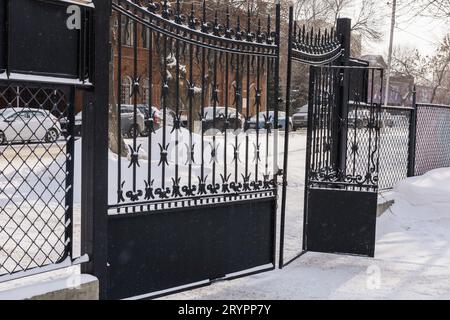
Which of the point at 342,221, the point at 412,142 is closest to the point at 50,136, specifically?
the point at 342,221

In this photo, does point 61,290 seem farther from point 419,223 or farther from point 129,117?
point 129,117

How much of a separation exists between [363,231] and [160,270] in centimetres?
294

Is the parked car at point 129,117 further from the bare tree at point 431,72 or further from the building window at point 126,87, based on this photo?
the bare tree at point 431,72

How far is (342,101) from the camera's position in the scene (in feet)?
25.8

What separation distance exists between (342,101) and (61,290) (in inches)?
195

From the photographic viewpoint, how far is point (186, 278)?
552 centimetres

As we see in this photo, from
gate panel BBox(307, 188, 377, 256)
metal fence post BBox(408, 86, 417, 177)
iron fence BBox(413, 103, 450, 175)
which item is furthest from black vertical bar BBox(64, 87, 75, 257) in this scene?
iron fence BBox(413, 103, 450, 175)

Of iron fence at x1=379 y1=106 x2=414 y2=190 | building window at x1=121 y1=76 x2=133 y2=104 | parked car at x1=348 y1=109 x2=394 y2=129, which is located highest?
building window at x1=121 y1=76 x2=133 y2=104

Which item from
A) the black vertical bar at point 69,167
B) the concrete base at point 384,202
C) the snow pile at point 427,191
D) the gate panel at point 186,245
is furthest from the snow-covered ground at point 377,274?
the black vertical bar at point 69,167

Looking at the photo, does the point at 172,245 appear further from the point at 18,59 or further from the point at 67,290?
the point at 18,59

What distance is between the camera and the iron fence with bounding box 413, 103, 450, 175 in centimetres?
1197

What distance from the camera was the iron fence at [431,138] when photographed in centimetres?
1197

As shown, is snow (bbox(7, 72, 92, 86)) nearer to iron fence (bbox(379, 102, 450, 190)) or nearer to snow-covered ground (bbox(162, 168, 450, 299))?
snow-covered ground (bbox(162, 168, 450, 299))

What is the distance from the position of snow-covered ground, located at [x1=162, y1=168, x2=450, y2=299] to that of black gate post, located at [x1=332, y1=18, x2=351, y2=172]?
1.42 meters
